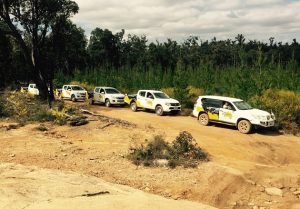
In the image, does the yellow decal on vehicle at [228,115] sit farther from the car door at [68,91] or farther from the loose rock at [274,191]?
the car door at [68,91]

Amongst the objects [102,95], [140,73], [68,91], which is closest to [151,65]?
[140,73]

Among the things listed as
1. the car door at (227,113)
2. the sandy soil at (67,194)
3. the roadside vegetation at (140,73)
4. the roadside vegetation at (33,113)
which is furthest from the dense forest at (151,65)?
the sandy soil at (67,194)

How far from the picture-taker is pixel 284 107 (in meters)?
20.8

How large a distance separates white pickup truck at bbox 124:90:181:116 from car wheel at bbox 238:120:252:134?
6.63 meters

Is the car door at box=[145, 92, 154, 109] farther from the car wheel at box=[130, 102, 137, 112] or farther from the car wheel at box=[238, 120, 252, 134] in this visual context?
the car wheel at box=[238, 120, 252, 134]

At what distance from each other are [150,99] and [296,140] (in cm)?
1125

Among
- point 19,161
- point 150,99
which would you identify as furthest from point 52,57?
point 19,161

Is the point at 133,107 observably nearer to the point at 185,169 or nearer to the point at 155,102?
the point at 155,102

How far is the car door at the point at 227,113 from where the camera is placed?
20.4m

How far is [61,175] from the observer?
11.9m

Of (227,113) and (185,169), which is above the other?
(227,113)

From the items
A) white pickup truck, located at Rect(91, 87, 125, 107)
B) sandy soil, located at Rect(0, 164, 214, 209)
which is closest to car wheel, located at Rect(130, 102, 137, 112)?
white pickup truck, located at Rect(91, 87, 125, 107)

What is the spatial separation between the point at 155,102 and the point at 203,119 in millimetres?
5536

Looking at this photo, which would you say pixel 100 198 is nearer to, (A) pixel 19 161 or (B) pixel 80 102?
(A) pixel 19 161
